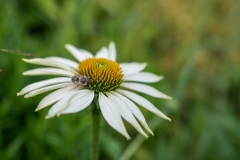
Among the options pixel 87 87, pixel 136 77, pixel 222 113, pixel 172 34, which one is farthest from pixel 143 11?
pixel 87 87

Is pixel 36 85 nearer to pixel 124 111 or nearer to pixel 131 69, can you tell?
pixel 124 111

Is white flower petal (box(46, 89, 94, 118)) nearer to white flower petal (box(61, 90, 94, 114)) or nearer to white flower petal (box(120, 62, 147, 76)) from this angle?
white flower petal (box(61, 90, 94, 114))

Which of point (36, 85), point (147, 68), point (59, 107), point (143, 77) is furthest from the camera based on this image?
point (147, 68)

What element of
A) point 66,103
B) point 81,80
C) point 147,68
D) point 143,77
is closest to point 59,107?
point 66,103

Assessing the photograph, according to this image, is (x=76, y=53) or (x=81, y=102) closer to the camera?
(x=81, y=102)

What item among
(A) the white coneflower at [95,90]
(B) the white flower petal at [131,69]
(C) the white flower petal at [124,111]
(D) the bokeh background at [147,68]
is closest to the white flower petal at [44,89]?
(A) the white coneflower at [95,90]

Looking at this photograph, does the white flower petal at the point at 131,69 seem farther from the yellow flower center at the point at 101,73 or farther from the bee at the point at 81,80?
the bee at the point at 81,80

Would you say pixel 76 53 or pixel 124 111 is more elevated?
pixel 76 53
